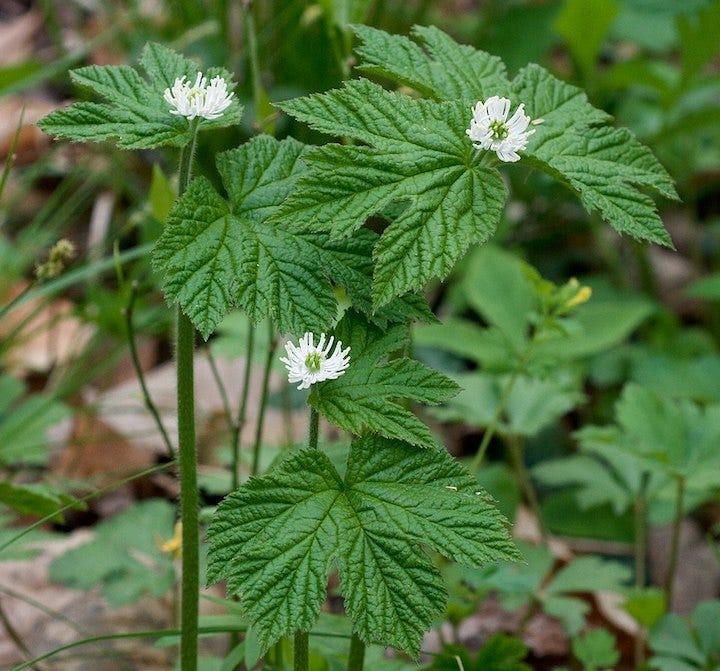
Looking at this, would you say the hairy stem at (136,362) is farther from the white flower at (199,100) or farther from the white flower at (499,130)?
the white flower at (499,130)

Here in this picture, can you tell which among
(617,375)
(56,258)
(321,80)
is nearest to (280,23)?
(321,80)

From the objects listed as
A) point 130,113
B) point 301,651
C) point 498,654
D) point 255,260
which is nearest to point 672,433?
point 498,654

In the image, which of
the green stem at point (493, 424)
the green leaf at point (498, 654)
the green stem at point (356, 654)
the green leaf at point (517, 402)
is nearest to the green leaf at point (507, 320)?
the green leaf at point (517, 402)

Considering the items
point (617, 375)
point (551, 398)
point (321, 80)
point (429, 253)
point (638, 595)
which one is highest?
point (321, 80)

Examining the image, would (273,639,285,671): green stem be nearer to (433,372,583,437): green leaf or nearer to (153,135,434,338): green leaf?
(153,135,434,338): green leaf

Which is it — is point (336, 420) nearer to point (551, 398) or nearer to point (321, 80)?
point (551, 398)

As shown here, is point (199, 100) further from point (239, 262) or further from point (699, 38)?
point (699, 38)

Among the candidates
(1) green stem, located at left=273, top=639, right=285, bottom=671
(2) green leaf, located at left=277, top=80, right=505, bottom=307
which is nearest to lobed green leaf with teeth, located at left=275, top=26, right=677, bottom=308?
(2) green leaf, located at left=277, top=80, right=505, bottom=307
